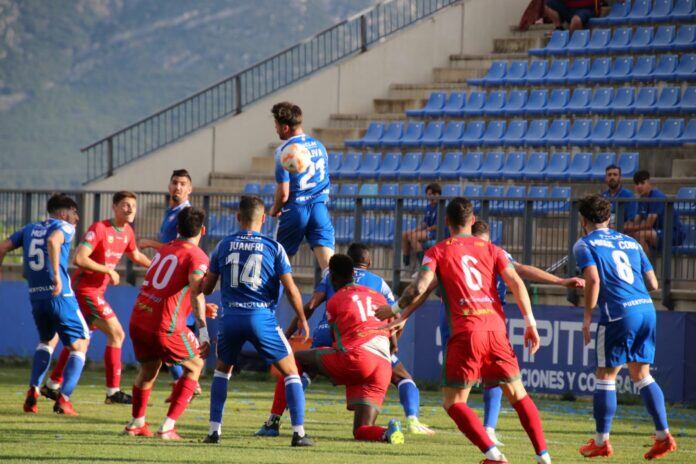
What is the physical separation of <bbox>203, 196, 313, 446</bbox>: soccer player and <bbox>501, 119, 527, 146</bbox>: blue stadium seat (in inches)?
489

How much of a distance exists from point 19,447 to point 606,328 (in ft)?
15.3

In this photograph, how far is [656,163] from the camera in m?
20.1

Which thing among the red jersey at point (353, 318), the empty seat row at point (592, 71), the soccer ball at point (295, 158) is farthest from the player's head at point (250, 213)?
the empty seat row at point (592, 71)

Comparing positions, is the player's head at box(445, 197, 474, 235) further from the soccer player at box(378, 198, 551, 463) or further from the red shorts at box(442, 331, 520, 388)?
the red shorts at box(442, 331, 520, 388)

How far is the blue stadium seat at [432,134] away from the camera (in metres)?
22.5

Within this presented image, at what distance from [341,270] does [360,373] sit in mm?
879

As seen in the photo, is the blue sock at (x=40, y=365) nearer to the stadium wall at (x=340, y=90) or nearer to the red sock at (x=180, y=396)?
the red sock at (x=180, y=396)

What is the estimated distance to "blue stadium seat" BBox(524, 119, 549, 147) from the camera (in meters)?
21.4

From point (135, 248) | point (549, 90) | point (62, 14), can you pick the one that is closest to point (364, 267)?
point (135, 248)

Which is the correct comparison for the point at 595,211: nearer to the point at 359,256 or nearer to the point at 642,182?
the point at 359,256

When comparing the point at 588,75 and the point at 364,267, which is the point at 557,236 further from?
the point at 588,75

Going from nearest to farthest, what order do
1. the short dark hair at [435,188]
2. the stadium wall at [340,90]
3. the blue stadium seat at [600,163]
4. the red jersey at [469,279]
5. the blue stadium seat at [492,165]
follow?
the red jersey at [469,279] < the short dark hair at [435,188] < the blue stadium seat at [600,163] < the blue stadium seat at [492,165] < the stadium wall at [340,90]

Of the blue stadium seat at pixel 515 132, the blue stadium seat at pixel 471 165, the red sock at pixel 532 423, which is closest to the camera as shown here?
the red sock at pixel 532 423

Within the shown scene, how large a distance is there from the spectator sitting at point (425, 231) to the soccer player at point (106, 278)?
4721mm
